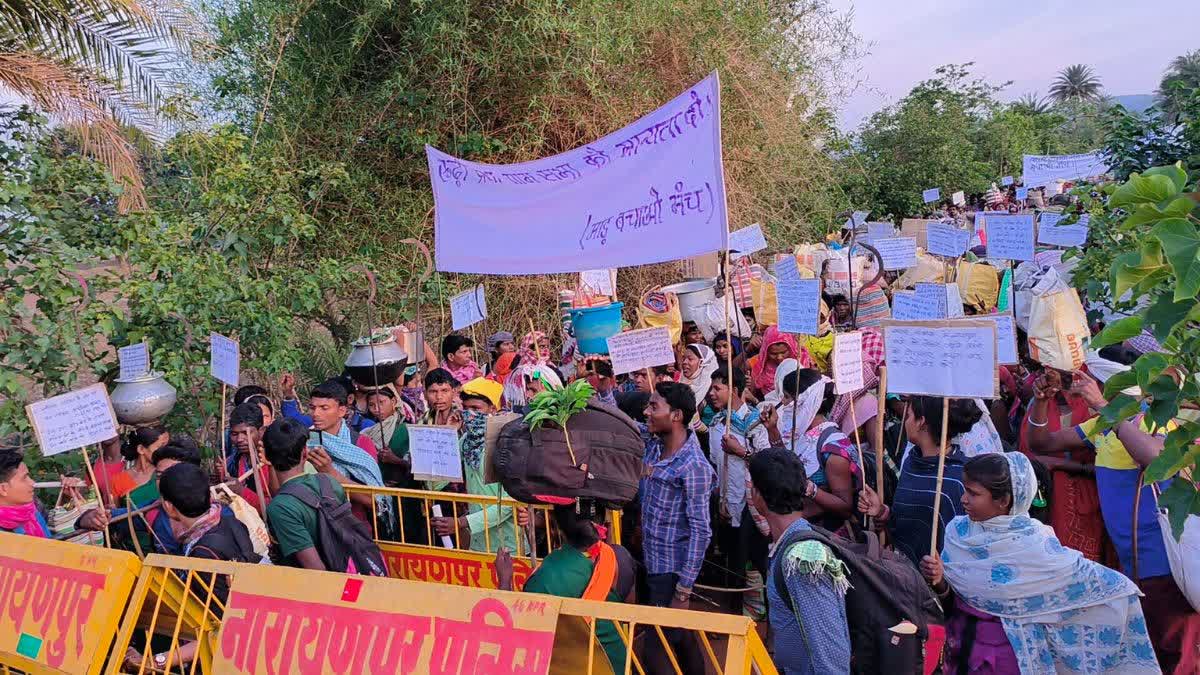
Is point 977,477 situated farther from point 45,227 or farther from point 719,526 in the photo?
point 45,227

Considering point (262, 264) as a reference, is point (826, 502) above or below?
below

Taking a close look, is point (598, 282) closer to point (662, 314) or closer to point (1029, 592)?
point (662, 314)

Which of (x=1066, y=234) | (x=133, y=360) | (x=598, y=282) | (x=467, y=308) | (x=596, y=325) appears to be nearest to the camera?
(x=133, y=360)

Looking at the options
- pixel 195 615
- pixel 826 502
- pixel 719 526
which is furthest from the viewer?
pixel 719 526

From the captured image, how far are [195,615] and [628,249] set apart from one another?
271cm

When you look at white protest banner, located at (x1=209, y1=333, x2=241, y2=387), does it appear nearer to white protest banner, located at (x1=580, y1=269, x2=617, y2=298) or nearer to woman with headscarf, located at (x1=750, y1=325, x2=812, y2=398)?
woman with headscarf, located at (x1=750, y1=325, x2=812, y2=398)

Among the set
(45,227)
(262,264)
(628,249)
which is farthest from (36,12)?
(628,249)

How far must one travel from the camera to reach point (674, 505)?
14.8ft

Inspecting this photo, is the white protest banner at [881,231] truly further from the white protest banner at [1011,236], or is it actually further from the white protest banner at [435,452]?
the white protest banner at [435,452]

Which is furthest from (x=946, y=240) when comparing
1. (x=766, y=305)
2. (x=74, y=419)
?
(x=74, y=419)

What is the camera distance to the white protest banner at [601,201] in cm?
462

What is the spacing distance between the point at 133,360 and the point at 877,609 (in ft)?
15.7

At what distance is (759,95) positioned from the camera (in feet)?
45.6

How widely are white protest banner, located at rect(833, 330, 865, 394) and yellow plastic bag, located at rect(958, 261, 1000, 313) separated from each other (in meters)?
5.10
